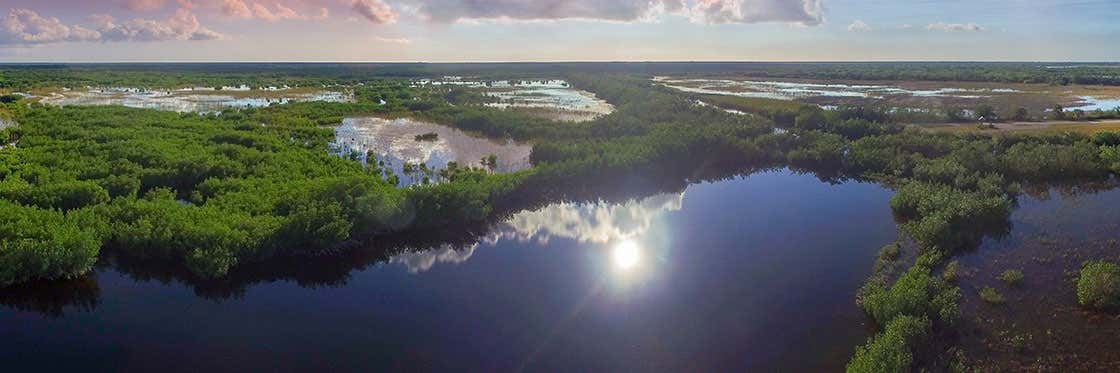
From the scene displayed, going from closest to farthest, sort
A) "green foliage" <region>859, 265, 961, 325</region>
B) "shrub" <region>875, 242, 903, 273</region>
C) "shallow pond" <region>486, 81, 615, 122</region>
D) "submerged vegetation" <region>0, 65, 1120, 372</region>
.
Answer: "green foliage" <region>859, 265, 961, 325</region> < "submerged vegetation" <region>0, 65, 1120, 372</region> < "shrub" <region>875, 242, 903, 273</region> < "shallow pond" <region>486, 81, 615, 122</region>

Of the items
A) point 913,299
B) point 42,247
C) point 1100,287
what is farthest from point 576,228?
point 42,247

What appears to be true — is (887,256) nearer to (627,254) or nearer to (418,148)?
(627,254)

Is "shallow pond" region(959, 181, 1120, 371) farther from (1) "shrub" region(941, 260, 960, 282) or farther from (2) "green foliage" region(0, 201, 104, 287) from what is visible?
(2) "green foliage" region(0, 201, 104, 287)

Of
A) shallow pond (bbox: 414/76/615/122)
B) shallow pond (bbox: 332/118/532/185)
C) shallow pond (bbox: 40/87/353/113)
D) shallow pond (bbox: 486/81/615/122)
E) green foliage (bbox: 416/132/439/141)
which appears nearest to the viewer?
shallow pond (bbox: 332/118/532/185)

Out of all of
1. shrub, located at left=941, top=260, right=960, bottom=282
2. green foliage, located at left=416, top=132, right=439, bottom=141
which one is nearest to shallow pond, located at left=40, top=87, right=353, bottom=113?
green foliage, located at left=416, top=132, right=439, bottom=141

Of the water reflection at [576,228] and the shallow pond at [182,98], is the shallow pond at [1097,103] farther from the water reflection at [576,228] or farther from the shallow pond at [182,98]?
the shallow pond at [182,98]

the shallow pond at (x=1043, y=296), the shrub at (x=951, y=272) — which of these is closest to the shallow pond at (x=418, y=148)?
the shrub at (x=951, y=272)
